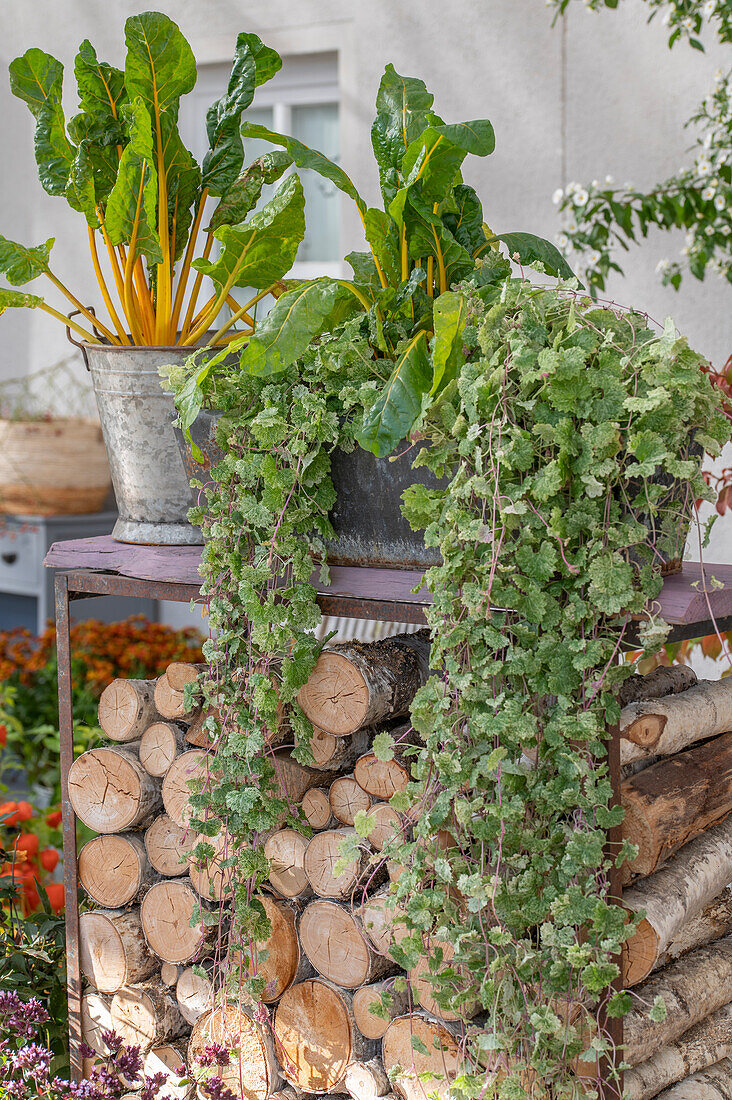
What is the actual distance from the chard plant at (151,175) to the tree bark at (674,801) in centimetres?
83

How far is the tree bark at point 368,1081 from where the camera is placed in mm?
1350

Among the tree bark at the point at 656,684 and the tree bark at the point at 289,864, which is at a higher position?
the tree bark at the point at 656,684

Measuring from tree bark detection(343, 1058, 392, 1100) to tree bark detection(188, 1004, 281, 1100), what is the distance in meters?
0.14

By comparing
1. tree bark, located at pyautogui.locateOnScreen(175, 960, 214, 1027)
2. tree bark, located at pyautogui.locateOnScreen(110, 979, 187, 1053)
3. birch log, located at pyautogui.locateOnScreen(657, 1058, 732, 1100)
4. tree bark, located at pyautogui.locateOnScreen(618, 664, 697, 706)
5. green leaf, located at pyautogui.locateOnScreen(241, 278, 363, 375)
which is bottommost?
tree bark, located at pyautogui.locateOnScreen(110, 979, 187, 1053)

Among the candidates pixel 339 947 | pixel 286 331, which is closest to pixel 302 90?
pixel 286 331

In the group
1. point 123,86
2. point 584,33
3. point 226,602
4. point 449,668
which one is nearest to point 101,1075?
point 226,602

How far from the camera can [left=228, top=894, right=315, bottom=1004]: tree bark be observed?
1447 millimetres

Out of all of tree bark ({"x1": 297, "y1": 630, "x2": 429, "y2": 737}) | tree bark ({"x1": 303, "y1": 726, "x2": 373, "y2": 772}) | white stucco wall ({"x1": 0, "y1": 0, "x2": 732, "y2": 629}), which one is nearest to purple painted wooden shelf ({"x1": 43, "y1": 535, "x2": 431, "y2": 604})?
→ tree bark ({"x1": 297, "y1": 630, "x2": 429, "y2": 737})

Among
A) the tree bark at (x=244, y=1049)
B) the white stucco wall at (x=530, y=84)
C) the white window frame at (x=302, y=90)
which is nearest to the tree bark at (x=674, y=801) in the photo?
the tree bark at (x=244, y=1049)

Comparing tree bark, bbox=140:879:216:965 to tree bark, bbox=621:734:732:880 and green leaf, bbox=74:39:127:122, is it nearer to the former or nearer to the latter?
tree bark, bbox=621:734:732:880

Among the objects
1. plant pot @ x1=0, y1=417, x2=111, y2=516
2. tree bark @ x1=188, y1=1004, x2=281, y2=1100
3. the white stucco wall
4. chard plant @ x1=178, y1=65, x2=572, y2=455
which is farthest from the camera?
plant pot @ x1=0, y1=417, x2=111, y2=516

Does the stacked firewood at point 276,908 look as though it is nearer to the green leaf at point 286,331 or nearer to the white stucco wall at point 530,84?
the green leaf at point 286,331

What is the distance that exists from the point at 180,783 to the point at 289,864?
0.67ft

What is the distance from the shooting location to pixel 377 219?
1.24m
